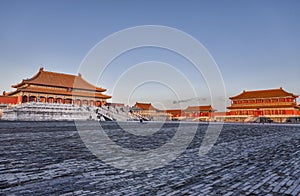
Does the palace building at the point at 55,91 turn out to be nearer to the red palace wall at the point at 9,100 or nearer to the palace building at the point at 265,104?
the red palace wall at the point at 9,100

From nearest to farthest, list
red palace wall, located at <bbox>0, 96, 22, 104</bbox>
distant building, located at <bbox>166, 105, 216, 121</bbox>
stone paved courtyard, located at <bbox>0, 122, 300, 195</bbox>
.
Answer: stone paved courtyard, located at <bbox>0, 122, 300, 195</bbox> → red palace wall, located at <bbox>0, 96, 22, 104</bbox> → distant building, located at <bbox>166, 105, 216, 121</bbox>

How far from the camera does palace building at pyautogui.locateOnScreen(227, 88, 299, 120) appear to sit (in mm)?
48125

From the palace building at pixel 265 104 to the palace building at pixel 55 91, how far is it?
32.7 meters

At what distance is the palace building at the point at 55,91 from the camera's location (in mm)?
41950

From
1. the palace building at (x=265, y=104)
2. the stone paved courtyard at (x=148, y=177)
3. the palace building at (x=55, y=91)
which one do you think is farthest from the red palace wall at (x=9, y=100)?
the palace building at (x=265, y=104)

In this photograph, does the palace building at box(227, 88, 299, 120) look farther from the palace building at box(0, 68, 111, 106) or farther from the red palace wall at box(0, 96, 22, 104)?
the red palace wall at box(0, 96, 22, 104)

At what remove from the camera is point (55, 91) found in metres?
45.3

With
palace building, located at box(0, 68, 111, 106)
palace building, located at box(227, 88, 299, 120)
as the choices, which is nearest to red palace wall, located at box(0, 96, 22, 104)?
palace building, located at box(0, 68, 111, 106)

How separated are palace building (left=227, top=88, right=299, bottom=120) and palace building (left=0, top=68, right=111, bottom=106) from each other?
32683mm

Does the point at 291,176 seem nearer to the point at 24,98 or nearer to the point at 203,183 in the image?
the point at 203,183

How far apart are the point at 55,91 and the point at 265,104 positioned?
4582cm

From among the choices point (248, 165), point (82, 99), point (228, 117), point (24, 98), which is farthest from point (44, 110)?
point (228, 117)

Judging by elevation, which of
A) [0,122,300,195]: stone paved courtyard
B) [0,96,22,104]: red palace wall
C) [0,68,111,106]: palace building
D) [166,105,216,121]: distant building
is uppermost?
[0,68,111,106]: palace building

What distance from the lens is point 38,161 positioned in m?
5.30
